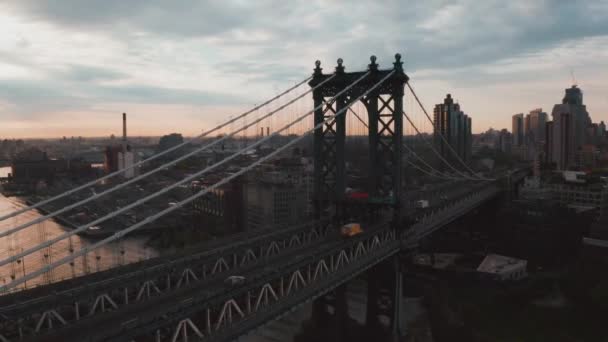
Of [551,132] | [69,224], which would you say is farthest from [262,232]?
[551,132]

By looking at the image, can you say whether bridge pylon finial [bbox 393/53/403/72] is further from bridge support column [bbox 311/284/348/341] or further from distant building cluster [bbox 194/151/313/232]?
distant building cluster [bbox 194/151/313/232]

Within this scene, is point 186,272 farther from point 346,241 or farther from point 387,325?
point 387,325

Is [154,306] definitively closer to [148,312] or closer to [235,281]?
[148,312]

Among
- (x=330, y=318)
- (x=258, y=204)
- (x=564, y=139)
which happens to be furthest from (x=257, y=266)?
(x=564, y=139)

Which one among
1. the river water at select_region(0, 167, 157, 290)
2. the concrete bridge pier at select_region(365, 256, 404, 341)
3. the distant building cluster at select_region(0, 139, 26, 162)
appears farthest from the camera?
the distant building cluster at select_region(0, 139, 26, 162)

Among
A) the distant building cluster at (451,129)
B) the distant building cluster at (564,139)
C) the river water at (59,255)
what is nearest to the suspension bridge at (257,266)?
the river water at (59,255)

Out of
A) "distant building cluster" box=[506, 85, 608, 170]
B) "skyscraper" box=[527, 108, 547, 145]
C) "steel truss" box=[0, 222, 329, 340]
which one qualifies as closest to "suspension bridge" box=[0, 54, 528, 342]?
"steel truss" box=[0, 222, 329, 340]
